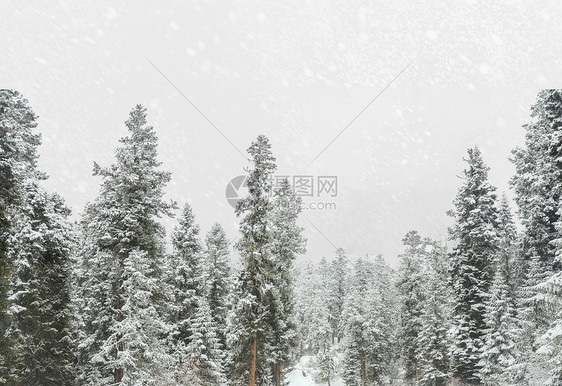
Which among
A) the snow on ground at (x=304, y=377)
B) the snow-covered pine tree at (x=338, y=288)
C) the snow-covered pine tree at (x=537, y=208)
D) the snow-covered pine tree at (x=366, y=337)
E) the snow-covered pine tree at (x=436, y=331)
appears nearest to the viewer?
the snow-covered pine tree at (x=537, y=208)

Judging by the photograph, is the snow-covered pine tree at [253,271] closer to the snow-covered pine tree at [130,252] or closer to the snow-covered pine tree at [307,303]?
the snow-covered pine tree at [130,252]

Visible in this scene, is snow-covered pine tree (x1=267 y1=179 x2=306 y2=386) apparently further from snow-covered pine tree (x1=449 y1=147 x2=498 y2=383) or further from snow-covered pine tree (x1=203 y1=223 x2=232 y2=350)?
snow-covered pine tree (x1=449 y1=147 x2=498 y2=383)

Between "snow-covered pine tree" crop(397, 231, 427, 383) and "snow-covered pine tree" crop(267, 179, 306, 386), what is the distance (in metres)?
14.8

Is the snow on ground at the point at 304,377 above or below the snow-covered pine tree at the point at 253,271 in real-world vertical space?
below

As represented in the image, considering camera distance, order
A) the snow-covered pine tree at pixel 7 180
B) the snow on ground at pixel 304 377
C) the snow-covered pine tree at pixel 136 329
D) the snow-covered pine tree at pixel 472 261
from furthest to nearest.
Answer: the snow on ground at pixel 304 377 < the snow-covered pine tree at pixel 472 261 < the snow-covered pine tree at pixel 136 329 < the snow-covered pine tree at pixel 7 180

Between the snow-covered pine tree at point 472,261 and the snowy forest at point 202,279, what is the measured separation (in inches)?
3.6

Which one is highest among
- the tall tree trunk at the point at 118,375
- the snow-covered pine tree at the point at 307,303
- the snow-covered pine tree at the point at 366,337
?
the snow-covered pine tree at the point at 307,303

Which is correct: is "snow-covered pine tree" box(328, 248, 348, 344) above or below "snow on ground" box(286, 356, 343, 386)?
above

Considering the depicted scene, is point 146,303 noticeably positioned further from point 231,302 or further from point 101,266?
point 231,302

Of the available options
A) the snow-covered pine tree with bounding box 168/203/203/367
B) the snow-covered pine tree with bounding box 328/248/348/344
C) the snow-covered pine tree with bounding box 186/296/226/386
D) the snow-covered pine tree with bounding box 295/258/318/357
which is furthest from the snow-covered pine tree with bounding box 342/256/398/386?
the snow-covered pine tree with bounding box 328/248/348/344

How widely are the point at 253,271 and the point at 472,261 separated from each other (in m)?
15.1

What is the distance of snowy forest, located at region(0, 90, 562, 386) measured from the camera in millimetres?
18328

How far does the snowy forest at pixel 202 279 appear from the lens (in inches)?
722

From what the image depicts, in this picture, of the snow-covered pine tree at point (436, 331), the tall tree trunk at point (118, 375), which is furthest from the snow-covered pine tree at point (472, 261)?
the tall tree trunk at point (118, 375)
